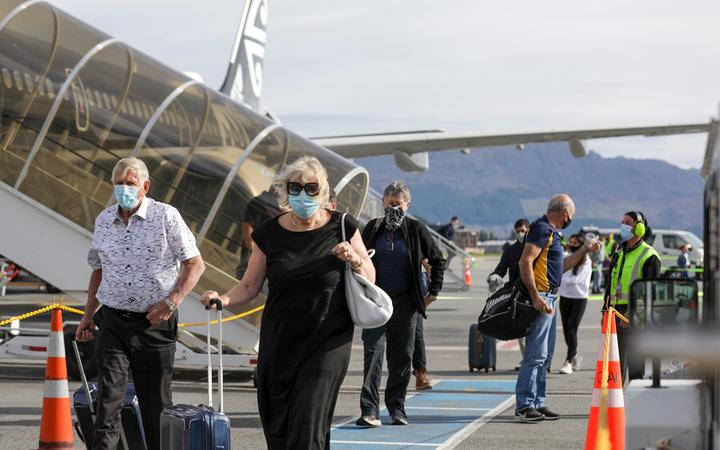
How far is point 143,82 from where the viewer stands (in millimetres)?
11953

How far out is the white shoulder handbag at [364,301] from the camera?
5270mm

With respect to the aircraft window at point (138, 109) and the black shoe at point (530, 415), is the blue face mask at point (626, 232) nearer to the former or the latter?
the black shoe at point (530, 415)

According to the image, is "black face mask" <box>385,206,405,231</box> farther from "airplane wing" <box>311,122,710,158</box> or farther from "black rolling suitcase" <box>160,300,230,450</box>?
"airplane wing" <box>311,122,710,158</box>

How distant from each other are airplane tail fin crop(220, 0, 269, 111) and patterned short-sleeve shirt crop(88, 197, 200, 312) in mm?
29089

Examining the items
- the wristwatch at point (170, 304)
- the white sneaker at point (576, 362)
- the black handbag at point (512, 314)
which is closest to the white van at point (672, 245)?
the white sneaker at point (576, 362)

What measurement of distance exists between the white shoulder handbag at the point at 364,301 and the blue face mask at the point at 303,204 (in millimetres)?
289

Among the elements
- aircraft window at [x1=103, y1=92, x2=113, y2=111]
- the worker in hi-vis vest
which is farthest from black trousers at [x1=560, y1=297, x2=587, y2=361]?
aircraft window at [x1=103, y1=92, x2=113, y2=111]

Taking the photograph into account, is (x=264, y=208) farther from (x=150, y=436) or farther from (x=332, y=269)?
(x=332, y=269)

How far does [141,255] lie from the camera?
620 centimetres

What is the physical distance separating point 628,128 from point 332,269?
3015 centimetres

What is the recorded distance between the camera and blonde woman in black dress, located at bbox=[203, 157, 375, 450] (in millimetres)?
5215

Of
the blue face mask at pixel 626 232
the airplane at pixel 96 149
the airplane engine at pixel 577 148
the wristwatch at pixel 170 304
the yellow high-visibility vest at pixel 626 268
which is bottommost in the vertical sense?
the wristwatch at pixel 170 304

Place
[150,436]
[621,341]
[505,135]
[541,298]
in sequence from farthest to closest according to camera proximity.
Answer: [505,135] < [621,341] < [541,298] < [150,436]

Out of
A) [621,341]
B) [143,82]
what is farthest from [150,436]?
[143,82]
